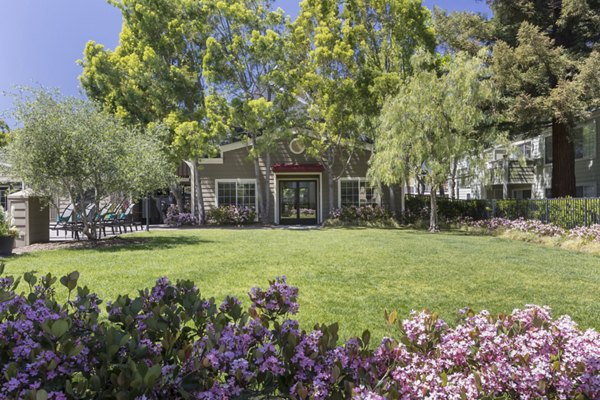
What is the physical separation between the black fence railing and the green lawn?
3.52 meters

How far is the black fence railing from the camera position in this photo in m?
12.0

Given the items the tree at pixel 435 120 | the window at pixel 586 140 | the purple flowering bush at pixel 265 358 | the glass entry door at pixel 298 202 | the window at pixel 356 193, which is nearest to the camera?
the purple flowering bush at pixel 265 358

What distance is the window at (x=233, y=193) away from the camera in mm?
20609

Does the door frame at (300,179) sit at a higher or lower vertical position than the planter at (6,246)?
higher

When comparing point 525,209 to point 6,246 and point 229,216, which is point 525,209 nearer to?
point 229,216

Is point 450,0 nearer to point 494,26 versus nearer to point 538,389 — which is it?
point 494,26

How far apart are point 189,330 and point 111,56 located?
21.3 metres

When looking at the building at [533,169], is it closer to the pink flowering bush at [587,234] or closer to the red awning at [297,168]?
the pink flowering bush at [587,234]

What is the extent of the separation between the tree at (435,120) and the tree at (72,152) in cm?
898

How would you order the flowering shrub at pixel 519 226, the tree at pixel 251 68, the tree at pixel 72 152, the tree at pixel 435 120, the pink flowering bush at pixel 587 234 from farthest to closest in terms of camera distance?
the tree at pixel 251 68 → the tree at pixel 435 120 → the flowering shrub at pixel 519 226 → the pink flowering bush at pixel 587 234 → the tree at pixel 72 152

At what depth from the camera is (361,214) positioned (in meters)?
19.2

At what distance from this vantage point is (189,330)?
1.78m

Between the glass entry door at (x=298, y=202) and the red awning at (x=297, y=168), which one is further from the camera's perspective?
the glass entry door at (x=298, y=202)

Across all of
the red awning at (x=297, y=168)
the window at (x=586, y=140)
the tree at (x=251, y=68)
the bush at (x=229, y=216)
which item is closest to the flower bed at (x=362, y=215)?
the red awning at (x=297, y=168)
